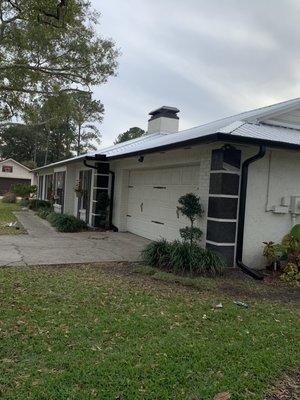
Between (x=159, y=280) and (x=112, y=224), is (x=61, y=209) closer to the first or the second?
(x=112, y=224)

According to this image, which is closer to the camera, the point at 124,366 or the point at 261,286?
the point at 124,366

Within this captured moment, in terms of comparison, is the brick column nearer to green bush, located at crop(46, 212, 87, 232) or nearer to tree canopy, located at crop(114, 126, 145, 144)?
green bush, located at crop(46, 212, 87, 232)

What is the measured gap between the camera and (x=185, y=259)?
738 cm

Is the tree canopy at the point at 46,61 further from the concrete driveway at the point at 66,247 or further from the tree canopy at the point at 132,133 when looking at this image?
the tree canopy at the point at 132,133

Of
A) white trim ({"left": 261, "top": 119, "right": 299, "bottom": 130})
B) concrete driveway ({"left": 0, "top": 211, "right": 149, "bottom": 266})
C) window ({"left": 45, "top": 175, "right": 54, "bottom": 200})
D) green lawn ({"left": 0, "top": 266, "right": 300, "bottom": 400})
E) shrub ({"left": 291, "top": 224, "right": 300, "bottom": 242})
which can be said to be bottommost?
green lawn ({"left": 0, "top": 266, "right": 300, "bottom": 400})

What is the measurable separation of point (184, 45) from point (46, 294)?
7326mm

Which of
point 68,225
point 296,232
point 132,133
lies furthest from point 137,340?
point 132,133

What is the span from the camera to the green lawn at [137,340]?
3242 mm

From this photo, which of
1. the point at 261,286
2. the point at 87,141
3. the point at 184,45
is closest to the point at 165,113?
the point at 184,45

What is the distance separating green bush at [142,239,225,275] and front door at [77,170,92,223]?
7974mm

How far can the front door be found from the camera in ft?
51.3

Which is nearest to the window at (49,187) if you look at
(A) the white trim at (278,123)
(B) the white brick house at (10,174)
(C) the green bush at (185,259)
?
(C) the green bush at (185,259)

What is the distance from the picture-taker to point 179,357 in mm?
3781

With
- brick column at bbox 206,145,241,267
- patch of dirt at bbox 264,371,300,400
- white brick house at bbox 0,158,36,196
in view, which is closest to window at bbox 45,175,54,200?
brick column at bbox 206,145,241,267
